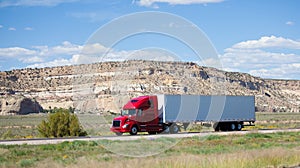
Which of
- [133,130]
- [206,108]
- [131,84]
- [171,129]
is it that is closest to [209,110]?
[206,108]

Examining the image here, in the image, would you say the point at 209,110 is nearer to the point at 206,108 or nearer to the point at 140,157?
the point at 206,108

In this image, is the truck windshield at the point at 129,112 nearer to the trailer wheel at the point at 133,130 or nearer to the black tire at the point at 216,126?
the trailer wheel at the point at 133,130

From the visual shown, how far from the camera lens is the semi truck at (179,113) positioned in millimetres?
39125

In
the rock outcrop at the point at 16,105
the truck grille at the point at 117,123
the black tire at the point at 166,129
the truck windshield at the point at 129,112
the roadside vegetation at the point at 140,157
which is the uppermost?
the rock outcrop at the point at 16,105

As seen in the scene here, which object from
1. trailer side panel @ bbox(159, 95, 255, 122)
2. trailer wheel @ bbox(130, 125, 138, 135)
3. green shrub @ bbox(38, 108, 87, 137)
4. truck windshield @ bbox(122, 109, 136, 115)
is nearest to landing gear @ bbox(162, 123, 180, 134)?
trailer side panel @ bbox(159, 95, 255, 122)

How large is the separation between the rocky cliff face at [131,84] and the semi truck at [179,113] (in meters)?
21.8

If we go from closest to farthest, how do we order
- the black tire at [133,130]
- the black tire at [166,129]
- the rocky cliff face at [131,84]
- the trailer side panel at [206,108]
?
the black tire at [133,130] < the black tire at [166,129] < the trailer side panel at [206,108] < the rocky cliff face at [131,84]

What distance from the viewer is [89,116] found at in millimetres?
41000

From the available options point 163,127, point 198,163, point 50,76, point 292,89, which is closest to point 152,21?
point 198,163

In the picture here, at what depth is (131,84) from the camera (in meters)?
99.7

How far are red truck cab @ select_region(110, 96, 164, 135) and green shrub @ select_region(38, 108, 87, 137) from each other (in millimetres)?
3136

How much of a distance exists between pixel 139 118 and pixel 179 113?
4.45 m

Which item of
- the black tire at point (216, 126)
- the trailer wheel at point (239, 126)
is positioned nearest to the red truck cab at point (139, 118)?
the black tire at point (216, 126)

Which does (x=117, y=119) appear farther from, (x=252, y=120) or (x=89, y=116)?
(x=252, y=120)
